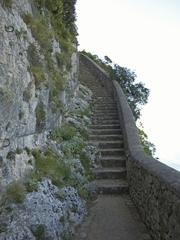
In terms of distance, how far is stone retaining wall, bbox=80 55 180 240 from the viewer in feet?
15.7

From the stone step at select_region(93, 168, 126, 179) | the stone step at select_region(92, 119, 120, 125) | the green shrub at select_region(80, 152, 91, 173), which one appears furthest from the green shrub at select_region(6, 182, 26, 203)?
the stone step at select_region(92, 119, 120, 125)

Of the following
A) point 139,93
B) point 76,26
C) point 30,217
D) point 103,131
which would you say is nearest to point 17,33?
point 30,217

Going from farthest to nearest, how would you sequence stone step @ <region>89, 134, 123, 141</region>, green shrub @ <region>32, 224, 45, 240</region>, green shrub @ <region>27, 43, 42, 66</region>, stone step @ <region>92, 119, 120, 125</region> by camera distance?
stone step @ <region>92, 119, 120, 125</region> < stone step @ <region>89, 134, 123, 141</region> < green shrub @ <region>27, 43, 42, 66</region> < green shrub @ <region>32, 224, 45, 240</region>

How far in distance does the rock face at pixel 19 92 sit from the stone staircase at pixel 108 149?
85.5 inches

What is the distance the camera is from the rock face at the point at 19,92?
18.0 feet

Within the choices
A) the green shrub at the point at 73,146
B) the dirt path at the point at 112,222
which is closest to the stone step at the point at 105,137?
the green shrub at the point at 73,146

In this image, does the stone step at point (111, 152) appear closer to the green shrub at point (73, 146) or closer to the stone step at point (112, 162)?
the stone step at point (112, 162)

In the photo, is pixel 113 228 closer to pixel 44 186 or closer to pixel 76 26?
pixel 44 186

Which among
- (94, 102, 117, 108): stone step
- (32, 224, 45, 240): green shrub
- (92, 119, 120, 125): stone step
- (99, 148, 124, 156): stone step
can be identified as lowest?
(32, 224, 45, 240): green shrub

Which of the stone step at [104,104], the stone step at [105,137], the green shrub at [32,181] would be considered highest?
the stone step at [104,104]

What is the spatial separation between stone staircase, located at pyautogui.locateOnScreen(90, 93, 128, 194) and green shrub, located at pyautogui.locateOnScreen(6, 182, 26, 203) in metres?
3.56

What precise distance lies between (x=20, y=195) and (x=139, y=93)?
14.4 metres

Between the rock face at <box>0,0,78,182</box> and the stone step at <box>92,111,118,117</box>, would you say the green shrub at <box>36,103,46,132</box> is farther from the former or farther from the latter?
the stone step at <box>92,111,118,117</box>

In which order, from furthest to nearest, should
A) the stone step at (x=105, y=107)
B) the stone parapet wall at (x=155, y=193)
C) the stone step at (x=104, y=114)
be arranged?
1. the stone step at (x=105, y=107)
2. the stone step at (x=104, y=114)
3. the stone parapet wall at (x=155, y=193)
